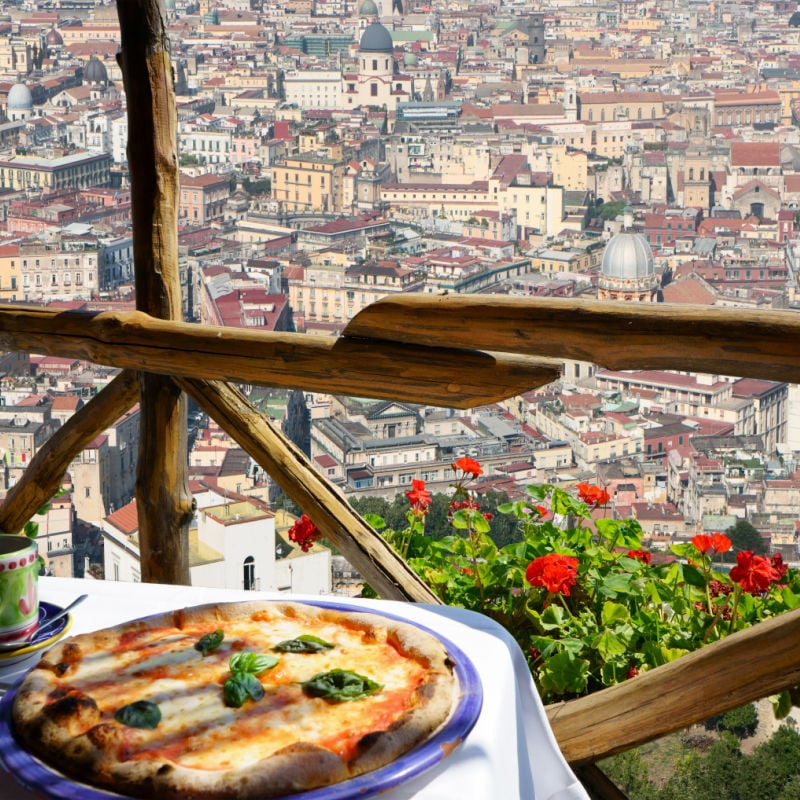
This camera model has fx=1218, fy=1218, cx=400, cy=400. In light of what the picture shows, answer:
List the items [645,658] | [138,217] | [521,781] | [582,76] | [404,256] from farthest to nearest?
[582,76], [404,256], [138,217], [645,658], [521,781]

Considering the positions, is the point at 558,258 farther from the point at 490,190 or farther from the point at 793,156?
the point at 793,156

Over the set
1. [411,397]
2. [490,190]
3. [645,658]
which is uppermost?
[411,397]

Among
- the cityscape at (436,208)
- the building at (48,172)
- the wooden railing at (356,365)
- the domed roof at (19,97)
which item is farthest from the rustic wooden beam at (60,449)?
the domed roof at (19,97)

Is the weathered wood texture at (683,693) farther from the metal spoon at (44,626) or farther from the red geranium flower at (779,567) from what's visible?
the metal spoon at (44,626)

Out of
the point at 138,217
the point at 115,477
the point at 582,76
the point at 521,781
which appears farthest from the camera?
the point at 582,76

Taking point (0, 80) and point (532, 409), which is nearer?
point (532, 409)

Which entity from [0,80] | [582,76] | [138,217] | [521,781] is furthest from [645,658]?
[582,76]
